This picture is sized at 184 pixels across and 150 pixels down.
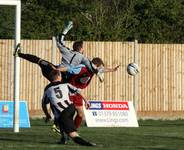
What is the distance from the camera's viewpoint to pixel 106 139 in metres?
17.3

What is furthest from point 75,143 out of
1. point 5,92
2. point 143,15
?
point 143,15

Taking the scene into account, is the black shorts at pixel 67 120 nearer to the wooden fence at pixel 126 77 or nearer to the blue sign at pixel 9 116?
the blue sign at pixel 9 116

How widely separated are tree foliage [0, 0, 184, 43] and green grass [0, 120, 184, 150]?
45.5ft

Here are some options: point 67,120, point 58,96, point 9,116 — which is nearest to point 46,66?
point 58,96

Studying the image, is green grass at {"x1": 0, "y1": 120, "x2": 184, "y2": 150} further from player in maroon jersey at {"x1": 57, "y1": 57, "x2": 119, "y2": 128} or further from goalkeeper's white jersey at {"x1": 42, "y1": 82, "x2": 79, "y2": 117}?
goalkeeper's white jersey at {"x1": 42, "y1": 82, "x2": 79, "y2": 117}

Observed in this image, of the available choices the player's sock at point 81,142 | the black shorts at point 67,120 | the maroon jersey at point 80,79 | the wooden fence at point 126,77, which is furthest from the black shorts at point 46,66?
the wooden fence at point 126,77

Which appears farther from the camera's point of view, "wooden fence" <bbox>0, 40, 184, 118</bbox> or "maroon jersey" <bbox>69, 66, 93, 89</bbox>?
"wooden fence" <bbox>0, 40, 184, 118</bbox>

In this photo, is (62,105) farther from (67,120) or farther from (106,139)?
(106,139)

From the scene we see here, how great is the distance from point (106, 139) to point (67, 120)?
1.85m

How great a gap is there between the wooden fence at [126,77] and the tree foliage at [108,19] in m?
5.95

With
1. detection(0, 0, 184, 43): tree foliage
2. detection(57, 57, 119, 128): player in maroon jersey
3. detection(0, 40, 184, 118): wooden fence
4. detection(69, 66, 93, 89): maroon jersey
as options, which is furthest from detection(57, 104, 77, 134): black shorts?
detection(0, 0, 184, 43): tree foliage

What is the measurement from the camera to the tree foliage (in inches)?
1350

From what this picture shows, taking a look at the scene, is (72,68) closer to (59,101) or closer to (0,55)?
(59,101)

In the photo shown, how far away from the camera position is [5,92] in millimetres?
26891
